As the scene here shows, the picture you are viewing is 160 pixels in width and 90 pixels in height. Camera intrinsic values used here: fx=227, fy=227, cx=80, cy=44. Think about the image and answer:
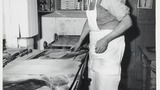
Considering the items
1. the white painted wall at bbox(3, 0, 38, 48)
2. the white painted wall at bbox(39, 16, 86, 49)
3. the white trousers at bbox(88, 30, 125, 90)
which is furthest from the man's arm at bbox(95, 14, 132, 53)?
the white painted wall at bbox(39, 16, 86, 49)

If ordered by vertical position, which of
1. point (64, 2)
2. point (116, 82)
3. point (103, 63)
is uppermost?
point (64, 2)

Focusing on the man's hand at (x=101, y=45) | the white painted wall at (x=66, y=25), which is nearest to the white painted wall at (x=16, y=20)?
the man's hand at (x=101, y=45)

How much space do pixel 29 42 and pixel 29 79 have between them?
1.10m

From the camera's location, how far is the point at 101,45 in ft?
6.00

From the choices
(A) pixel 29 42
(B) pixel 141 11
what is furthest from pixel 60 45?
(B) pixel 141 11

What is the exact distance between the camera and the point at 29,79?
1.33m

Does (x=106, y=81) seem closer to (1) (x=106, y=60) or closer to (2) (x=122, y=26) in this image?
(1) (x=106, y=60)

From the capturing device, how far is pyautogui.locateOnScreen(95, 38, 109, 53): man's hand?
71.8 inches

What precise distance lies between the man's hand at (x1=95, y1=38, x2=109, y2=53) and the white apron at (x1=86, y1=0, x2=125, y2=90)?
4.0 inches

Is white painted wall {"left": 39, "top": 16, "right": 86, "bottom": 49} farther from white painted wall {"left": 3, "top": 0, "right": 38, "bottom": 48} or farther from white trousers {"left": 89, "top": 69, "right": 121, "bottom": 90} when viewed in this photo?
white trousers {"left": 89, "top": 69, "right": 121, "bottom": 90}

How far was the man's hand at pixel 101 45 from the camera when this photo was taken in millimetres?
1823

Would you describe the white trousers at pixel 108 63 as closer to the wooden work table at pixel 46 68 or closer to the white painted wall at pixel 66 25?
the wooden work table at pixel 46 68

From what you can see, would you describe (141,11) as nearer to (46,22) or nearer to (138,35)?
(138,35)

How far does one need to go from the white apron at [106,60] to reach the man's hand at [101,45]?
0.10 metres
